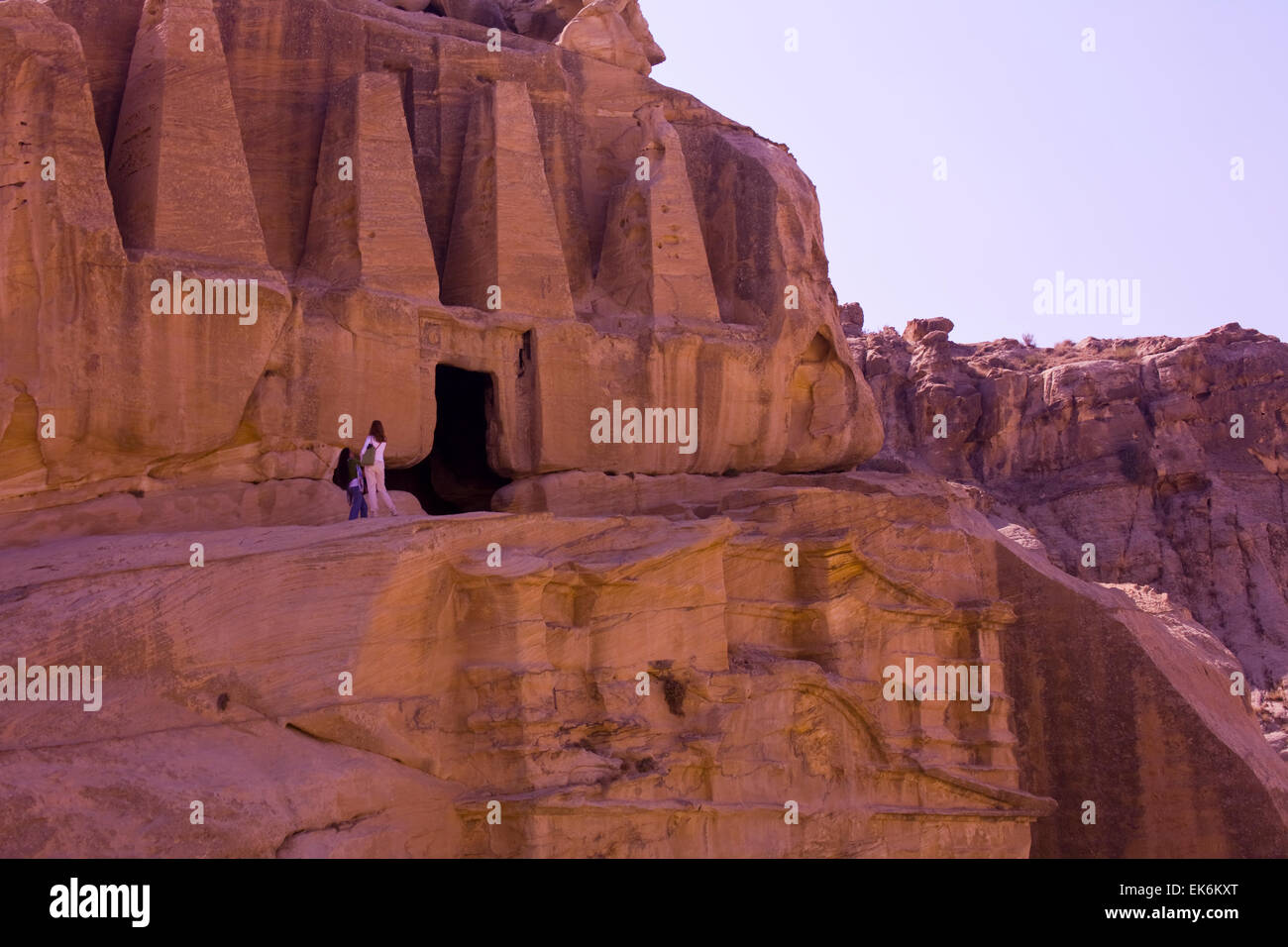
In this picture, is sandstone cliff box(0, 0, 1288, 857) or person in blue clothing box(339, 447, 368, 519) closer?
sandstone cliff box(0, 0, 1288, 857)

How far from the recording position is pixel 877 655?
2294cm

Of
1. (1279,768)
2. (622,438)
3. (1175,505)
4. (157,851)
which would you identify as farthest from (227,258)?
(1175,505)

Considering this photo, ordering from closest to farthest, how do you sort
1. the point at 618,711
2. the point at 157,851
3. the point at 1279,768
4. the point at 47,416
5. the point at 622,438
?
the point at 157,851 → the point at 47,416 → the point at 618,711 → the point at 622,438 → the point at 1279,768

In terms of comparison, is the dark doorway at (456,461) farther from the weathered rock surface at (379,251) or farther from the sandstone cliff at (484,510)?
the weathered rock surface at (379,251)

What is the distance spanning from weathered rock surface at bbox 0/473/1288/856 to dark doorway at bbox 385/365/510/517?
72.4 inches

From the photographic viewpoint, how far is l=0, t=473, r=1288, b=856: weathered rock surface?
1625cm

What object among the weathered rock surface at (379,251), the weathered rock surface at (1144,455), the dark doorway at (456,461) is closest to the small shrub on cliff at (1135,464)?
the weathered rock surface at (1144,455)

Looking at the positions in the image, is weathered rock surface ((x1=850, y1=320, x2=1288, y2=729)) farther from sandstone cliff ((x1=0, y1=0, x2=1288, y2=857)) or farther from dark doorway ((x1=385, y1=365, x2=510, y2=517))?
dark doorway ((x1=385, y1=365, x2=510, y2=517))

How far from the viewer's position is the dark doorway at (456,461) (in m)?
23.4

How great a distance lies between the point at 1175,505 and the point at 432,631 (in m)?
29.5

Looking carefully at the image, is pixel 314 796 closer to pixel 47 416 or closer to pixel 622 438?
pixel 47 416

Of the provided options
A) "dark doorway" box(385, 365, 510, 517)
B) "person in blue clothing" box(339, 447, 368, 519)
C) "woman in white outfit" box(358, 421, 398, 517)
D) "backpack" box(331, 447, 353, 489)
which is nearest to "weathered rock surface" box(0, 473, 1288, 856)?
"woman in white outfit" box(358, 421, 398, 517)

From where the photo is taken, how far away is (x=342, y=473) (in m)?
20.9

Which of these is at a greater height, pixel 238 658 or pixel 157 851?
pixel 238 658
